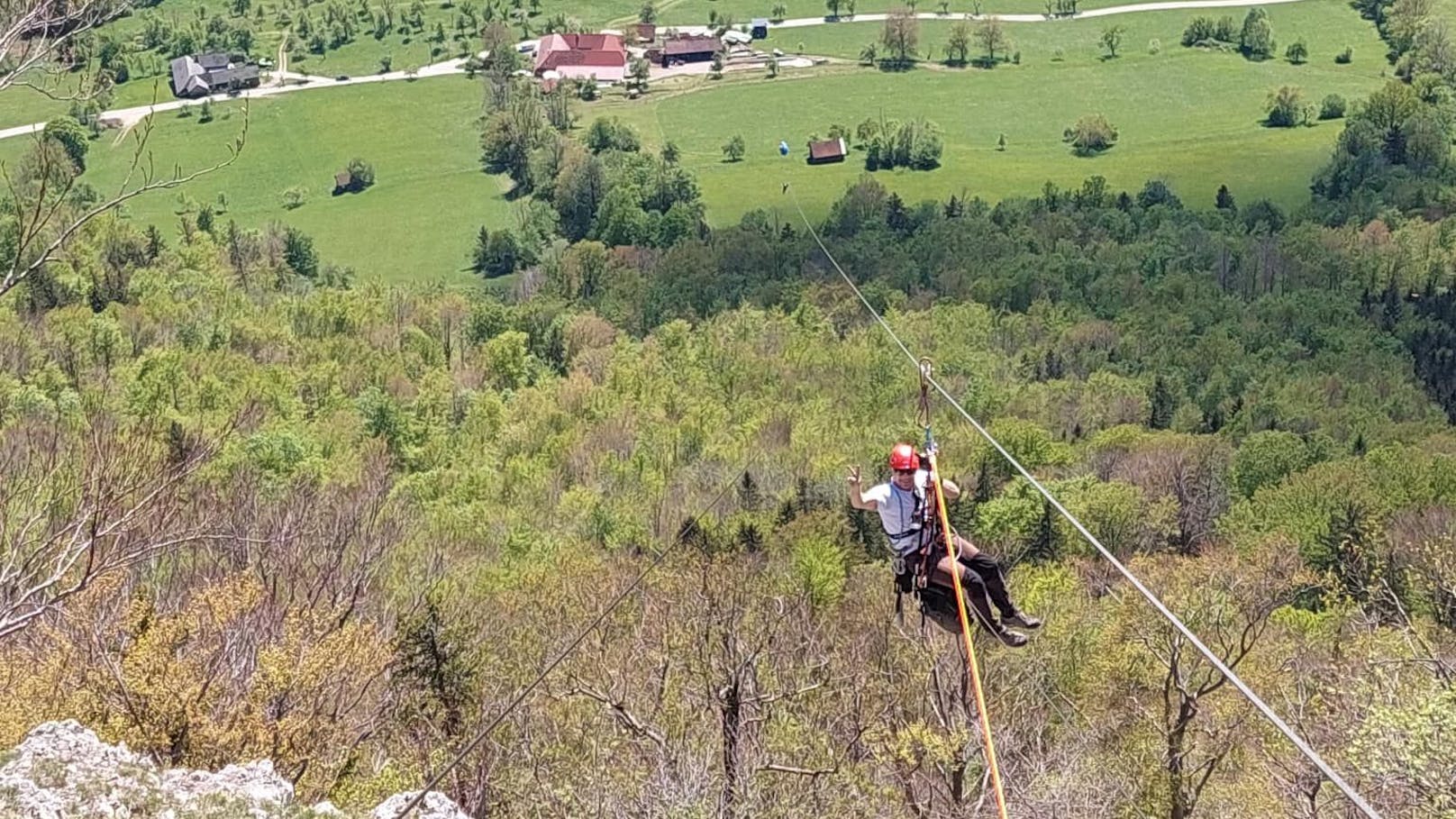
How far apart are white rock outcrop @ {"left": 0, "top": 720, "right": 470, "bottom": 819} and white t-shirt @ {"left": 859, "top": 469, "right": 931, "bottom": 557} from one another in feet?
21.6

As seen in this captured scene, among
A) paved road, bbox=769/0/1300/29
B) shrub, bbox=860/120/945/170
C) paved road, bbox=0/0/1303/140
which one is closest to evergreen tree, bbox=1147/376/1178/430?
shrub, bbox=860/120/945/170

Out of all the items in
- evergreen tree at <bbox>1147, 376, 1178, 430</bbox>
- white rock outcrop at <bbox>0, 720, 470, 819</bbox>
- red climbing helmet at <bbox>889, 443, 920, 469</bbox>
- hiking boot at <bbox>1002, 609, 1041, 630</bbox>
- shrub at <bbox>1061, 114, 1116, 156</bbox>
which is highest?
red climbing helmet at <bbox>889, 443, 920, 469</bbox>

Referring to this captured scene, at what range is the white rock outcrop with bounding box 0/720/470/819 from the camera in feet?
41.5

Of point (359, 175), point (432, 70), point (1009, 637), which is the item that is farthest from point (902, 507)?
point (432, 70)

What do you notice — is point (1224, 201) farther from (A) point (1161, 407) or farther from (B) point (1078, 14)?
(B) point (1078, 14)

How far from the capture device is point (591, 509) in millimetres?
53031

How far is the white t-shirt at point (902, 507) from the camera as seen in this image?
11.6 metres

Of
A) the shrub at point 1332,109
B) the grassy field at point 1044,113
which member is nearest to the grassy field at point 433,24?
the grassy field at point 1044,113

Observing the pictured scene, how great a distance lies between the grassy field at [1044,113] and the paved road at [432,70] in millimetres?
4712

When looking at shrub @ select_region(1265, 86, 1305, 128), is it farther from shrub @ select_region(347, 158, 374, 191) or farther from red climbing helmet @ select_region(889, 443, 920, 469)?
red climbing helmet @ select_region(889, 443, 920, 469)

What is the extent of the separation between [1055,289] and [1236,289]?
44.3ft

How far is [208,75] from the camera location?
14075 cm

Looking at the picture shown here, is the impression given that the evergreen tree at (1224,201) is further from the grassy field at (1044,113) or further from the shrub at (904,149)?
the shrub at (904,149)

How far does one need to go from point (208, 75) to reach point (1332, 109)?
115 m
